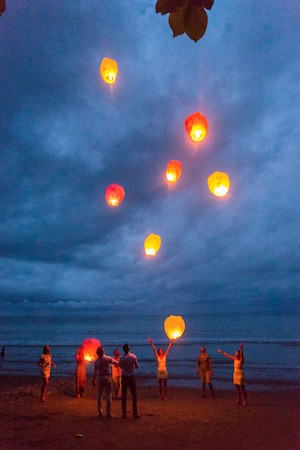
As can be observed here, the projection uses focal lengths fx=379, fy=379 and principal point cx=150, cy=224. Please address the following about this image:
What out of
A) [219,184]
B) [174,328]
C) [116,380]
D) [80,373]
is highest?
[219,184]

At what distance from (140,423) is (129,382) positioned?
95 cm

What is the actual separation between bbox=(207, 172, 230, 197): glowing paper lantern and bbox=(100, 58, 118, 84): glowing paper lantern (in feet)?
13.0

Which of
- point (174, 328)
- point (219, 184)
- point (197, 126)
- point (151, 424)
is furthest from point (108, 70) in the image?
point (151, 424)

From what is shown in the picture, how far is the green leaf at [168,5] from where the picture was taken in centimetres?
126

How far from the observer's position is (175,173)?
11477 mm

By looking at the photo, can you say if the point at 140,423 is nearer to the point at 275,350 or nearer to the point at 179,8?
the point at 179,8

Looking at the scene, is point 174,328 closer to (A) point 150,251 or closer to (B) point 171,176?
(A) point 150,251

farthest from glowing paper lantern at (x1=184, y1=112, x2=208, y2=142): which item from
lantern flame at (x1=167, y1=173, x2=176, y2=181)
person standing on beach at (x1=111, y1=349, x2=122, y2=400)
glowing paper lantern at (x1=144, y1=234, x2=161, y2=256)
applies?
person standing on beach at (x1=111, y1=349, x2=122, y2=400)

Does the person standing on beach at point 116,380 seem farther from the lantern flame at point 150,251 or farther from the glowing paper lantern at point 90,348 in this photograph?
the lantern flame at point 150,251

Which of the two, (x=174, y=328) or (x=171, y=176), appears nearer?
(x=174, y=328)

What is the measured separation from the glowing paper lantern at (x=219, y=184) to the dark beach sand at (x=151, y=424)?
538cm

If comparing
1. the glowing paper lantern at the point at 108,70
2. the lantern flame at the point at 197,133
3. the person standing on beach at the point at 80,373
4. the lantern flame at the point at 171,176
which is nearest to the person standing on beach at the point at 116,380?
the person standing on beach at the point at 80,373

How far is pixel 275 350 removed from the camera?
117 feet

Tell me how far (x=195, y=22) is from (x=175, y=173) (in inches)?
402
